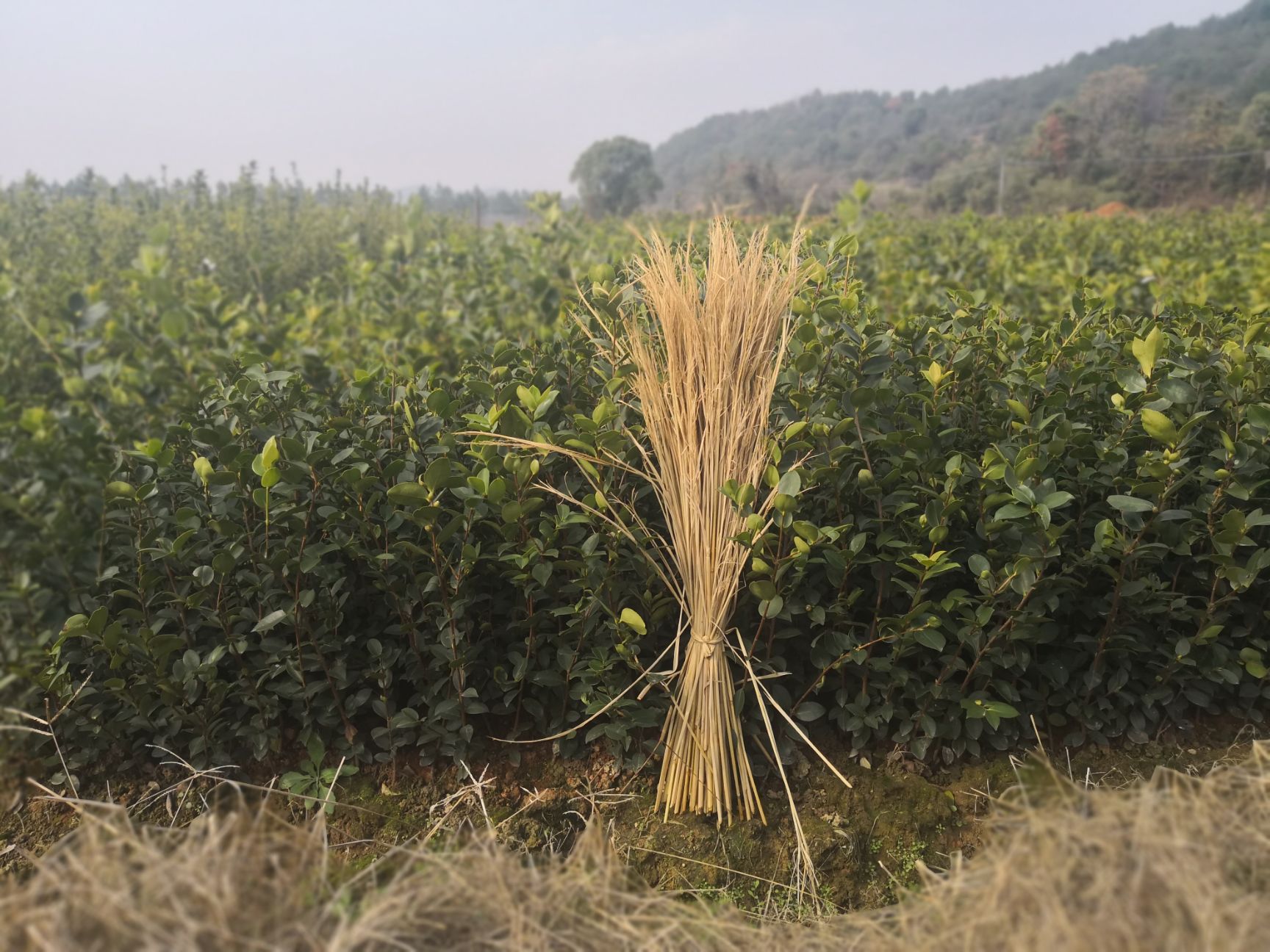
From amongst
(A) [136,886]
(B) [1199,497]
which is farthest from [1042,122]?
(A) [136,886]

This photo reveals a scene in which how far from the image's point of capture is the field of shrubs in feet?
6.06

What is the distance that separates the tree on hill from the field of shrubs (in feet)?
80.0

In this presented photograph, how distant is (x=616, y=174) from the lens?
26.5 meters

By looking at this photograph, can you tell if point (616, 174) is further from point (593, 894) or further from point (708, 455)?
point (593, 894)

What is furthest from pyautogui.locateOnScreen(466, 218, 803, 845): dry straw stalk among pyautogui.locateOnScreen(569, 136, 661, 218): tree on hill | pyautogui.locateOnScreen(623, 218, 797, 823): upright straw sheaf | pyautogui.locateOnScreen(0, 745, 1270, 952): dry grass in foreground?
pyautogui.locateOnScreen(569, 136, 661, 218): tree on hill

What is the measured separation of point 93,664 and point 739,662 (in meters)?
1.45

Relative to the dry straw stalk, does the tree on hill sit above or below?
above

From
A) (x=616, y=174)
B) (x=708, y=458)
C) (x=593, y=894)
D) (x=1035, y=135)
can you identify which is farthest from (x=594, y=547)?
(x=1035, y=135)

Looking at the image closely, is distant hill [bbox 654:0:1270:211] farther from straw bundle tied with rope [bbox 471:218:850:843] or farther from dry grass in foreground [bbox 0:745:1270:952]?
dry grass in foreground [bbox 0:745:1270:952]

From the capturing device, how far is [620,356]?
2139 mm

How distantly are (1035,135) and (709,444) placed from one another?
29.7 metres

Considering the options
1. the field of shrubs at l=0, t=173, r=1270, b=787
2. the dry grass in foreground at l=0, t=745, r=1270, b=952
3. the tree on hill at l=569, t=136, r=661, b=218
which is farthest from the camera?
the tree on hill at l=569, t=136, r=661, b=218

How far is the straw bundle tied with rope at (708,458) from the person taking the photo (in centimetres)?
187

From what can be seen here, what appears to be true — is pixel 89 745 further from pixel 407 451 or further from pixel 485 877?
pixel 485 877
